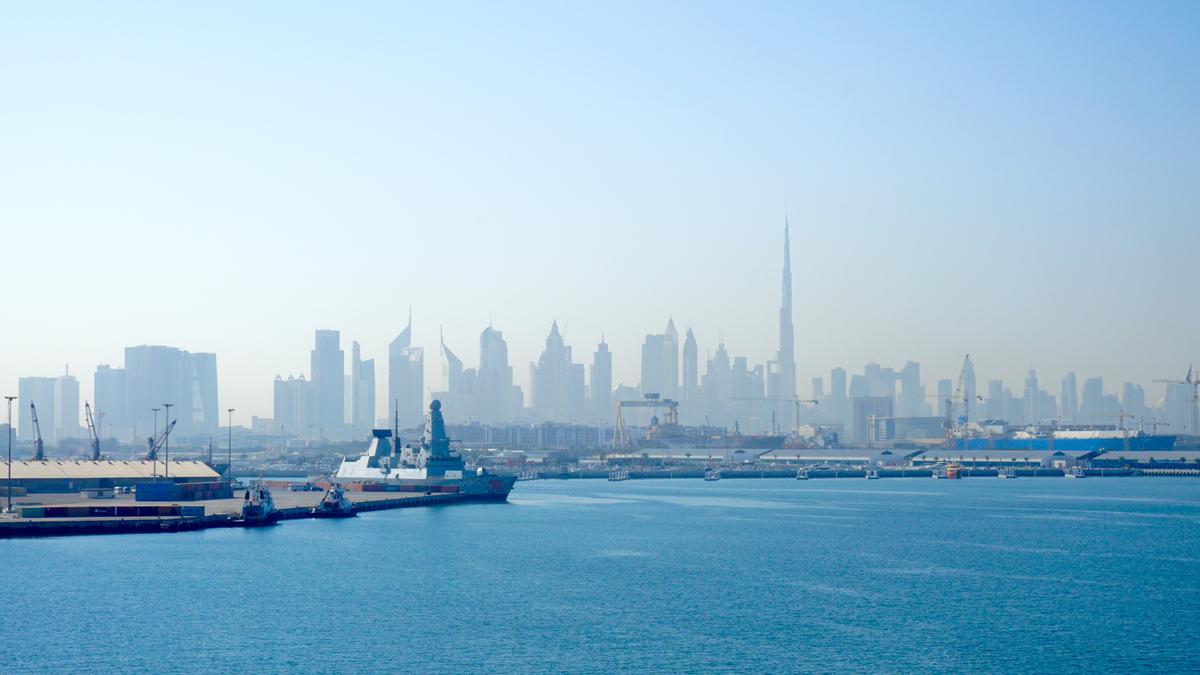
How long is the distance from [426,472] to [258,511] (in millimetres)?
29358

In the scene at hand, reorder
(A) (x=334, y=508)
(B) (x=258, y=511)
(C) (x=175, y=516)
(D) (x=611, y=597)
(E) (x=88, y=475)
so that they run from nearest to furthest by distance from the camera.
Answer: (D) (x=611, y=597), (C) (x=175, y=516), (B) (x=258, y=511), (A) (x=334, y=508), (E) (x=88, y=475)

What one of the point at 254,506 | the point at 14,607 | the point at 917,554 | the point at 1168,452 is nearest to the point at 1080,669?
the point at 917,554

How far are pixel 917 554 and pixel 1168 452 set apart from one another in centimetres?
13620

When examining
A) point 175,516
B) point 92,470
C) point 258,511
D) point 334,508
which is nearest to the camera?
point 175,516

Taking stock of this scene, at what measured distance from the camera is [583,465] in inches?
7781

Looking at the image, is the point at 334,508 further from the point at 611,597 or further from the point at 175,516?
the point at 611,597

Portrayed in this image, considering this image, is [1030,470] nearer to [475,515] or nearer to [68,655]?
[475,515]

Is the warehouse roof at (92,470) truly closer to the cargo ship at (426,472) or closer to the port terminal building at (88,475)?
the port terminal building at (88,475)

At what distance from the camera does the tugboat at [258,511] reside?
241 ft

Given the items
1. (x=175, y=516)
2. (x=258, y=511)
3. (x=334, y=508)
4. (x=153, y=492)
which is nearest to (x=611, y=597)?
(x=258, y=511)

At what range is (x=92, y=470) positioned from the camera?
94.9m

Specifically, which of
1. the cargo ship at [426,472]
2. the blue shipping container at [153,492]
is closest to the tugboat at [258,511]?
the blue shipping container at [153,492]

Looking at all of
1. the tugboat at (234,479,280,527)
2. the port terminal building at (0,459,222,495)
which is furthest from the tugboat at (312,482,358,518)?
the port terminal building at (0,459,222,495)

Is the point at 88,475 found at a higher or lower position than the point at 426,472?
higher
